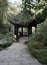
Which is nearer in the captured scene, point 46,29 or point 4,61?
point 4,61

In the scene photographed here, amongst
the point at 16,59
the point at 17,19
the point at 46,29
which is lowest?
the point at 17,19

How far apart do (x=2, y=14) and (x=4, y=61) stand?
46.9 ft

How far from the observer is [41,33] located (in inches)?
428

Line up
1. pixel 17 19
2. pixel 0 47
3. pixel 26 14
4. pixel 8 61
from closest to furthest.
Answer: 1. pixel 8 61
2. pixel 0 47
3. pixel 26 14
4. pixel 17 19

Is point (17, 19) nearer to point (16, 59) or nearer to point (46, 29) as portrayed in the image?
point (46, 29)

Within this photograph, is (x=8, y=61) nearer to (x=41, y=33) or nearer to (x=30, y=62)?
(x=30, y=62)

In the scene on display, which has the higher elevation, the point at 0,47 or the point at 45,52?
the point at 45,52

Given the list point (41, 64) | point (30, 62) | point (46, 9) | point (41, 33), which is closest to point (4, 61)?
point (30, 62)

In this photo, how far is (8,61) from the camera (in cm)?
842

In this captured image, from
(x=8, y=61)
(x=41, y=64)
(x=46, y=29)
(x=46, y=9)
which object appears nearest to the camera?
(x=41, y=64)

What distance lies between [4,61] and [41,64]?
1.72m

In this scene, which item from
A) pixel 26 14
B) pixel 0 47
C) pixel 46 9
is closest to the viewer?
pixel 0 47

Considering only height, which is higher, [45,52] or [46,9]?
[46,9]

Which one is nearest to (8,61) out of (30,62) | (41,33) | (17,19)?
(30,62)
